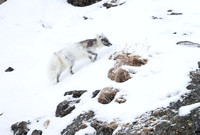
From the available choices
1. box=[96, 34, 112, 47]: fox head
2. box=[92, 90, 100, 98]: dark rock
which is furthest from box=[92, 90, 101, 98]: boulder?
box=[96, 34, 112, 47]: fox head

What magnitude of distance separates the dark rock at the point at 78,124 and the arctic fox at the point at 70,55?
3914mm

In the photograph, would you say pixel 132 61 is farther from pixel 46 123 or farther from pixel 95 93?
pixel 46 123

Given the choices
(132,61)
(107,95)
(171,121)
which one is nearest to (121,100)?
(107,95)

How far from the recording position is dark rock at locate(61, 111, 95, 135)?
15.8ft

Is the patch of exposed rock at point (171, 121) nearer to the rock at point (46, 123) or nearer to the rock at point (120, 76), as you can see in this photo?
the rock at point (120, 76)

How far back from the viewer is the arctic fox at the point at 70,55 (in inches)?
347

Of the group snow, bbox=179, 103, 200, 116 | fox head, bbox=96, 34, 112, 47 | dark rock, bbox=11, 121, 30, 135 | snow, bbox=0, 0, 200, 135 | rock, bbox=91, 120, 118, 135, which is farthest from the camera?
fox head, bbox=96, 34, 112, 47

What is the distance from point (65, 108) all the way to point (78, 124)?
0.95m

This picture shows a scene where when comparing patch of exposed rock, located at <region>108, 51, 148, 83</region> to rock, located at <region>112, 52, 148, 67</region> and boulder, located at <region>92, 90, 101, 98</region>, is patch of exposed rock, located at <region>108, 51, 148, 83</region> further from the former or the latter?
boulder, located at <region>92, 90, 101, 98</region>

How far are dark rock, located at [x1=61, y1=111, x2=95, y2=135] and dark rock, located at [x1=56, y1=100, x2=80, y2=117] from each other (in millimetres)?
562

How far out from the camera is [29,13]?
16.1m

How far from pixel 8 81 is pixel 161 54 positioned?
676cm

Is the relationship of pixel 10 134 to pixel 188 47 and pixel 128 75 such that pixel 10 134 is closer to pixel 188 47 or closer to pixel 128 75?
pixel 128 75

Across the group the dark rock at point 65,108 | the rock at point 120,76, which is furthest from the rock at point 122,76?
the dark rock at point 65,108
